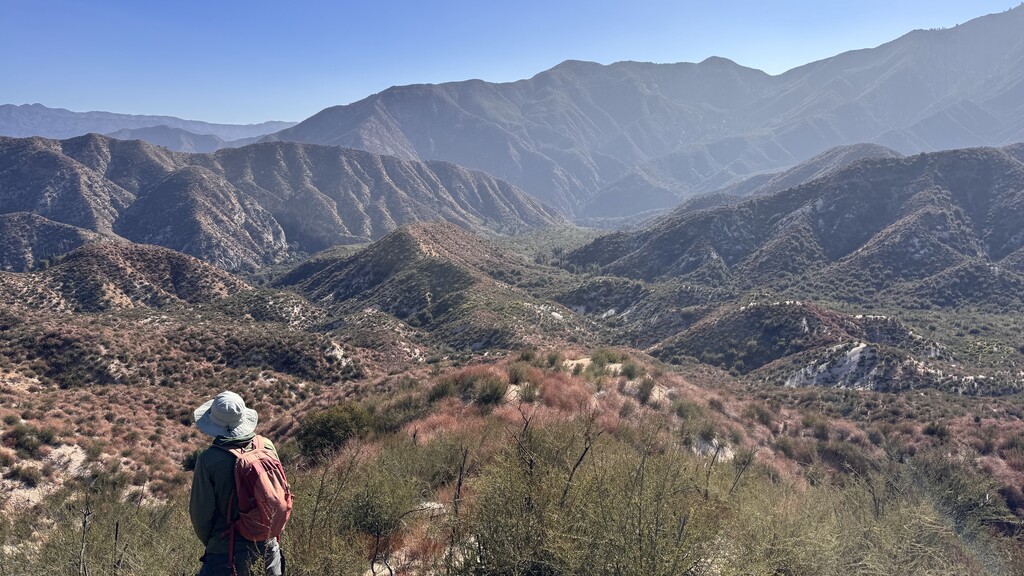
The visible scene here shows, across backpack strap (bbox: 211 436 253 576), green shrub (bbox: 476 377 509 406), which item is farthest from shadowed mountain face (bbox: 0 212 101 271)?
backpack strap (bbox: 211 436 253 576)

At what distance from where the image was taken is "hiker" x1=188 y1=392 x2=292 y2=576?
12.6 feet

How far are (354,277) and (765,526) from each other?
66.7 meters

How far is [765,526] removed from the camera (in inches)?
212

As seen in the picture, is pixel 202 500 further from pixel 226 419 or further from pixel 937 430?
pixel 937 430

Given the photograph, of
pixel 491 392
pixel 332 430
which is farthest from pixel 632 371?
pixel 332 430

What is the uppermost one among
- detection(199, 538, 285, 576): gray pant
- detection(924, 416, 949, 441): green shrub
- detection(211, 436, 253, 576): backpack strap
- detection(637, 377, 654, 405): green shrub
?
detection(211, 436, 253, 576): backpack strap

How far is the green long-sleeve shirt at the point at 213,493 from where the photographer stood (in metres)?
3.82

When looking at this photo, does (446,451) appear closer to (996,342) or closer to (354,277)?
(996,342)

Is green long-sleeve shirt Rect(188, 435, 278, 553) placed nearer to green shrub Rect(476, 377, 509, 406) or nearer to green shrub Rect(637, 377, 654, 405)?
green shrub Rect(476, 377, 509, 406)

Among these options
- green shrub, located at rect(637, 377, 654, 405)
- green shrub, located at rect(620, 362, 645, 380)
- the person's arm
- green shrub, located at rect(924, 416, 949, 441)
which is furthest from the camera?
green shrub, located at rect(924, 416, 949, 441)

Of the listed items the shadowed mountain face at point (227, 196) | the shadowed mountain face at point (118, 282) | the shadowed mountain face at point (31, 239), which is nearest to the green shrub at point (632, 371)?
the shadowed mountain face at point (118, 282)

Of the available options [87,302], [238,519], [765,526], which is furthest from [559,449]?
[87,302]

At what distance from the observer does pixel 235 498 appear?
3.90 meters

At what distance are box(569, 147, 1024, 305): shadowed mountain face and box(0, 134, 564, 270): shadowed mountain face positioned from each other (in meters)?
84.5
